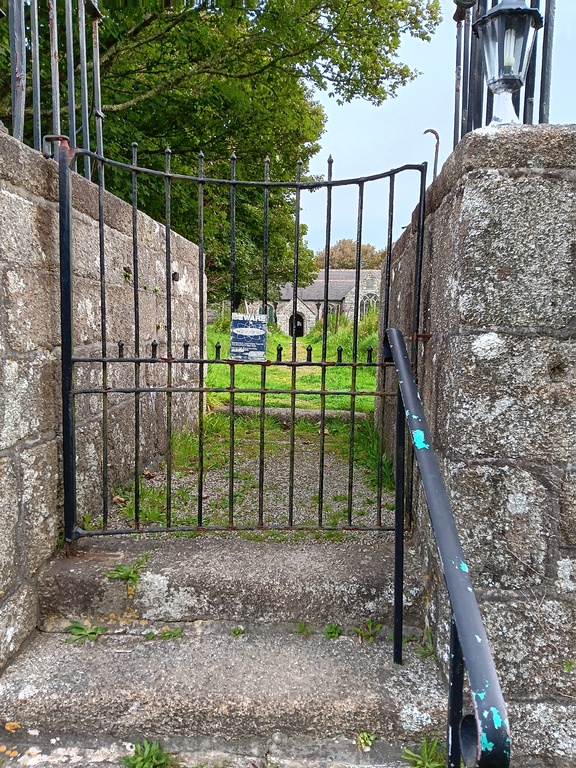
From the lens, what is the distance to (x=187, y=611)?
2098 millimetres

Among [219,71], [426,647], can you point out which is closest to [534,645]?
[426,647]

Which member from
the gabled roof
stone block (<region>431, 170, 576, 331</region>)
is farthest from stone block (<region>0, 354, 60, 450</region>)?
the gabled roof

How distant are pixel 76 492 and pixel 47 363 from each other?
660mm

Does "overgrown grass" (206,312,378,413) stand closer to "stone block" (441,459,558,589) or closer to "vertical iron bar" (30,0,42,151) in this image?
"vertical iron bar" (30,0,42,151)

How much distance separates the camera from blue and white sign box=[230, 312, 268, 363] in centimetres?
244

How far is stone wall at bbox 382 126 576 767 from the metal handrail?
31 cm

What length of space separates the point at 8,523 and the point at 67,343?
75cm

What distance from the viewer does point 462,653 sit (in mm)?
1072

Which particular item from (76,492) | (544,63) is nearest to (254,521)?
(76,492)

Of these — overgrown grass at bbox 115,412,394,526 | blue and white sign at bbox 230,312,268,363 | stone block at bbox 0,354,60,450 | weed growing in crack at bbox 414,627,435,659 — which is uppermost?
→ blue and white sign at bbox 230,312,268,363

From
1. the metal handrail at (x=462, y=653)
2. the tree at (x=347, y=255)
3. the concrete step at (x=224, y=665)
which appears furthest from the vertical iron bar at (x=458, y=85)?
the tree at (x=347, y=255)

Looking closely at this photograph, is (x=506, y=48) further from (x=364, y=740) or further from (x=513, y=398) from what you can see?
(x=364, y=740)

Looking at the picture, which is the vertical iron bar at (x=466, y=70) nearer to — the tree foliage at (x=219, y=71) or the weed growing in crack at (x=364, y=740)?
the weed growing in crack at (x=364, y=740)

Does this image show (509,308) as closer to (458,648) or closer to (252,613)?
(458,648)
